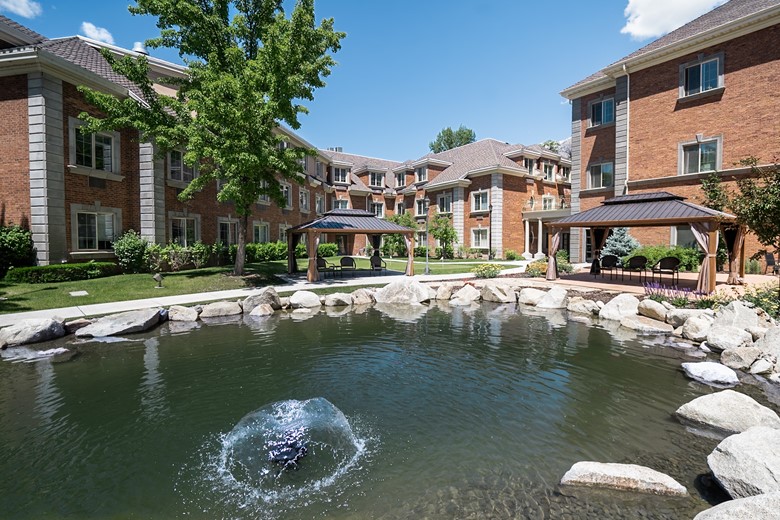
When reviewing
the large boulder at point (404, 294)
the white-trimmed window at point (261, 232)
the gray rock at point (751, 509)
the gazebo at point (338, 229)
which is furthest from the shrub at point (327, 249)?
the gray rock at point (751, 509)

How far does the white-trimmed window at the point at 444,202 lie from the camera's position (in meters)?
36.7

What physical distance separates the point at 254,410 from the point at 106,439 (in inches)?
68.8

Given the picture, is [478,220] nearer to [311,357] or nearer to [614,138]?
[614,138]

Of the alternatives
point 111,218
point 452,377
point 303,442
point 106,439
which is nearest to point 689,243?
point 452,377

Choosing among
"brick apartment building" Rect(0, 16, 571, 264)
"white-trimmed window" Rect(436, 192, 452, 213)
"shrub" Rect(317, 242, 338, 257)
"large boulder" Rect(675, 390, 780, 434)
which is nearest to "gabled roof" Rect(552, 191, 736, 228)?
"large boulder" Rect(675, 390, 780, 434)

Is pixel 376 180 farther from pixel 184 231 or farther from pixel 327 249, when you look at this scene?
pixel 184 231

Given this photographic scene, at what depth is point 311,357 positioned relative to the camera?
7.87m

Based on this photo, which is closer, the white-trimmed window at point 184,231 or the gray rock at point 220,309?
the gray rock at point 220,309

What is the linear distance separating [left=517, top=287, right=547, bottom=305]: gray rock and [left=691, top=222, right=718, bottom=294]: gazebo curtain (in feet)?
15.8

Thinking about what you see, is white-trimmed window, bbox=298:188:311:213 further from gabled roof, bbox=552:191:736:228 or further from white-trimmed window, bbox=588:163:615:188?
gabled roof, bbox=552:191:736:228

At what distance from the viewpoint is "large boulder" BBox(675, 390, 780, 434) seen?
4.89 m

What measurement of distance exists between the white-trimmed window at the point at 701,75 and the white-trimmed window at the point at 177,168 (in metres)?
26.0

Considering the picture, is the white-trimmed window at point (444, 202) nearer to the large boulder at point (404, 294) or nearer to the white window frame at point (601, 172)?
the white window frame at point (601, 172)

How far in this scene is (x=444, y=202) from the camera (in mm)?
37281
